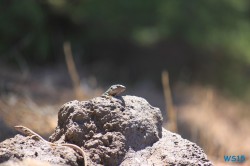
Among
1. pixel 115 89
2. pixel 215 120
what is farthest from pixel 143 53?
pixel 115 89

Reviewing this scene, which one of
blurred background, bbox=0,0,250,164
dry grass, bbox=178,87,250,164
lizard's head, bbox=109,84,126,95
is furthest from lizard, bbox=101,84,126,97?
blurred background, bbox=0,0,250,164

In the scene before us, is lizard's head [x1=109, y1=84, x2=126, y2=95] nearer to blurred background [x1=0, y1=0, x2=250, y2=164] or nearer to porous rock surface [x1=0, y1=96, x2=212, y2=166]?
porous rock surface [x1=0, y1=96, x2=212, y2=166]

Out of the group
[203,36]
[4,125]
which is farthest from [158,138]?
[203,36]

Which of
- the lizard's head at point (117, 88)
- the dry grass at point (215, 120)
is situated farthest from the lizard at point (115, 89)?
the dry grass at point (215, 120)

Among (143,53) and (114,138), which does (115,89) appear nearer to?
(114,138)

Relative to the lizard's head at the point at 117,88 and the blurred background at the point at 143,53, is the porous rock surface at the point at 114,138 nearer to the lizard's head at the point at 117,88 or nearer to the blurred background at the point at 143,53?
the lizard's head at the point at 117,88

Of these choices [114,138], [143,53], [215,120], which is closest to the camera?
[114,138]
